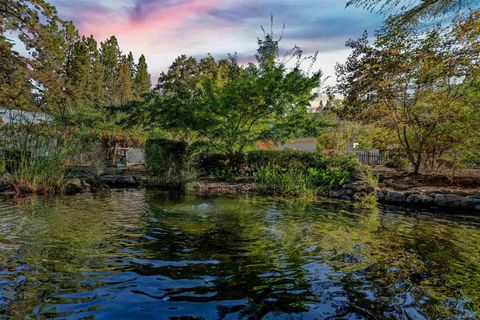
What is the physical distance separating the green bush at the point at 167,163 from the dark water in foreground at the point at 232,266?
4.42 meters

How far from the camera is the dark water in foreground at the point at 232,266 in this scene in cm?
251

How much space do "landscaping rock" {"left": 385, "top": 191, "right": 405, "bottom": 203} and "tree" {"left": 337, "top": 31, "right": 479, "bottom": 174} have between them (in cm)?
281

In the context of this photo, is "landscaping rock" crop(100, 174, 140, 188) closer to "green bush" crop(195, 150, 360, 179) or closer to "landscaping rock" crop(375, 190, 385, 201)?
"green bush" crop(195, 150, 360, 179)

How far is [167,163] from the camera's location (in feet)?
36.8

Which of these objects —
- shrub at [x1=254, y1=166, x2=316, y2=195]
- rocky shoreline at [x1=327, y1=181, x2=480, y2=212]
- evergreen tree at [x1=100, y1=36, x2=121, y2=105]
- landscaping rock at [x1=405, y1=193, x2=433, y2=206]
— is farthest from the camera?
evergreen tree at [x1=100, y1=36, x2=121, y2=105]

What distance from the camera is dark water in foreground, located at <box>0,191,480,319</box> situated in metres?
2.51

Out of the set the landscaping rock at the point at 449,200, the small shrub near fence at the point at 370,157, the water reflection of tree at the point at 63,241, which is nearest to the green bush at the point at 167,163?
the water reflection of tree at the point at 63,241

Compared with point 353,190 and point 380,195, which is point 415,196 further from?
point 353,190

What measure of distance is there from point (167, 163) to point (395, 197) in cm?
705

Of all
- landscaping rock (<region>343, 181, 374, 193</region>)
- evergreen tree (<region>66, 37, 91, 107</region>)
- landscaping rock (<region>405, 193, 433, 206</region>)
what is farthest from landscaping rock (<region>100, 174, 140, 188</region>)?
evergreen tree (<region>66, 37, 91, 107</region>)

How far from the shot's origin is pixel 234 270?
3.34 m

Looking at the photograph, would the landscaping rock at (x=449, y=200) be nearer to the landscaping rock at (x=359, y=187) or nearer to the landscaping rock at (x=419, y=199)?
the landscaping rock at (x=419, y=199)

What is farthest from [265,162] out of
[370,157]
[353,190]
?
[370,157]

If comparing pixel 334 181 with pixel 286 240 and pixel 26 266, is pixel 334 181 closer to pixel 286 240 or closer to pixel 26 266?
pixel 286 240
